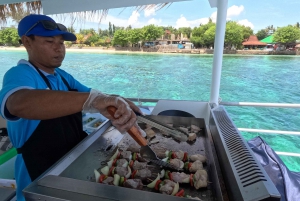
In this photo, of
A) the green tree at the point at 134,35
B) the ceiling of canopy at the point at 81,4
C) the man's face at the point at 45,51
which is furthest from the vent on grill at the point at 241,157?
the green tree at the point at 134,35

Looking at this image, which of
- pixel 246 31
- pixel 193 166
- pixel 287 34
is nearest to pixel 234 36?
pixel 246 31

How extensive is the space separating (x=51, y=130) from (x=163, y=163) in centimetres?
82

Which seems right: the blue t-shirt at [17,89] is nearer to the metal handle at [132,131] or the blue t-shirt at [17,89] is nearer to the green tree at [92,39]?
the metal handle at [132,131]

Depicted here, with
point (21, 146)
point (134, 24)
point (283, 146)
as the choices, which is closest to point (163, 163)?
point (21, 146)

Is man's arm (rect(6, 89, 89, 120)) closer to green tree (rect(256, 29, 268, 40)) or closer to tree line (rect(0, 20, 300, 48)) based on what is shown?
tree line (rect(0, 20, 300, 48))

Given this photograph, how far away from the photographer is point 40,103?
3.00 feet

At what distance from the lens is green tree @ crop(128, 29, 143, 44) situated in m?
21.4

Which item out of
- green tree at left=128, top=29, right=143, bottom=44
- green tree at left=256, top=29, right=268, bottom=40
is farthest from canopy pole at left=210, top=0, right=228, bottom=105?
green tree at left=256, top=29, right=268, bottom=40

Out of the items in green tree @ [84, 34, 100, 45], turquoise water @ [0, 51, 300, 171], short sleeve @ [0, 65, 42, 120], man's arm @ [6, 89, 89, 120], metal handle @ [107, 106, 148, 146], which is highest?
green tree @ [84, 34, 100, 45]

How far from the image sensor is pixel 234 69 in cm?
2425

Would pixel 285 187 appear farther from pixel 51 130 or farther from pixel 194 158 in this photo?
pixel 51 130

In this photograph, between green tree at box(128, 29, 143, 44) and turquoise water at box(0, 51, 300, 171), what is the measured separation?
4278 mm

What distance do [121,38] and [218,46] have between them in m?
19.0

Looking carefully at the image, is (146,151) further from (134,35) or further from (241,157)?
(134,35)
